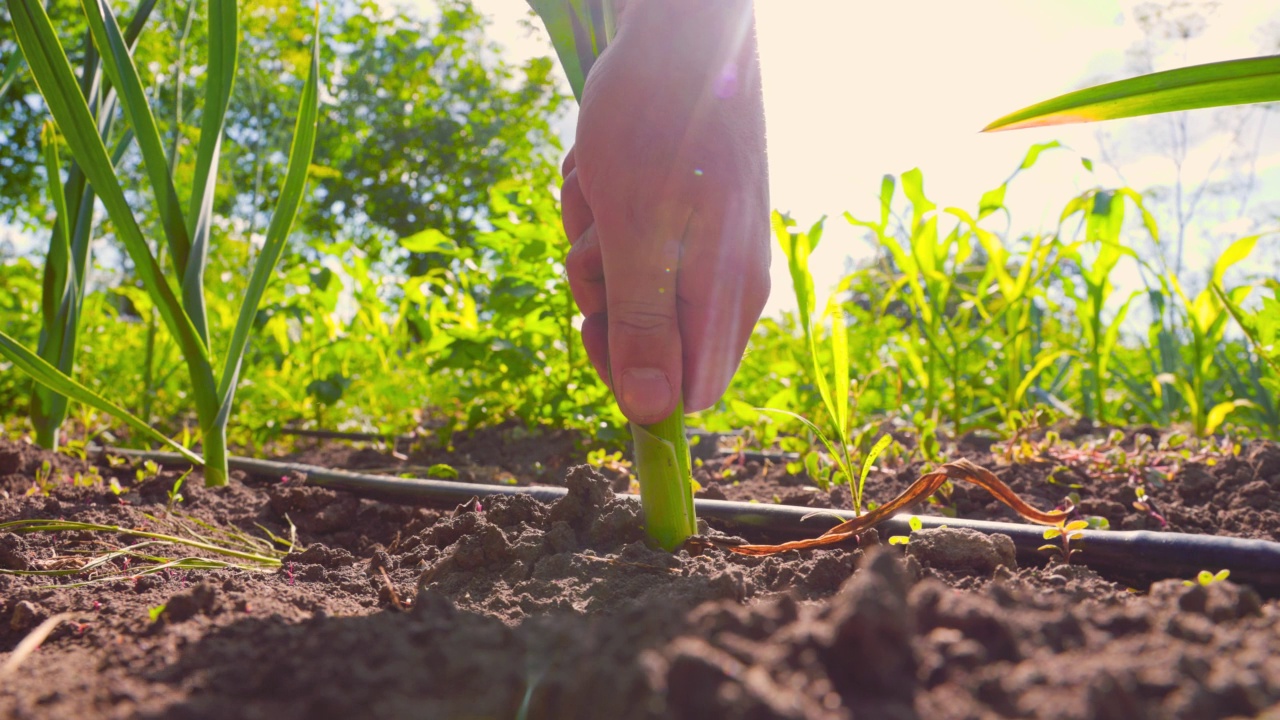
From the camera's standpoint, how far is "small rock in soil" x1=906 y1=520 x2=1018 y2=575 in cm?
94

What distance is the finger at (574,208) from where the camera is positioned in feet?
3.88

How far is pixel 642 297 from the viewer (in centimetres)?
90

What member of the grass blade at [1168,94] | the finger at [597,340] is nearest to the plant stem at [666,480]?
the finger at [597,340]

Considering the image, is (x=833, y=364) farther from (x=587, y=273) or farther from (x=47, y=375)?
(x=47, y=375)

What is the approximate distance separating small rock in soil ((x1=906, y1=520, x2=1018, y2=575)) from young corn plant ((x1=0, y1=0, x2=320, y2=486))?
128 cm

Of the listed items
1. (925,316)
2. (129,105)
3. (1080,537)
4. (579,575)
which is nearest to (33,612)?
(579,575)

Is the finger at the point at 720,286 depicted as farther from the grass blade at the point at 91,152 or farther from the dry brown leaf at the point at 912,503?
the grass blade at the point at 91,152

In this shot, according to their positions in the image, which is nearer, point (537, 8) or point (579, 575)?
point (579, 575)

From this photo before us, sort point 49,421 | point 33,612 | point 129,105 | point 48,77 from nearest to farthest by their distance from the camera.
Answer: point 33,612
point 48,77
point 129,105
point 49,421

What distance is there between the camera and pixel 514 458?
2297 mm

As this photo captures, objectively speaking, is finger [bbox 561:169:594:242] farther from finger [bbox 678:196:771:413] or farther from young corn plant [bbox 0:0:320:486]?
young corn plant [bbox 0:0:320:486]

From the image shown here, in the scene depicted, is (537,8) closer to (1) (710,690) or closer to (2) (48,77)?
(2) (48,77)

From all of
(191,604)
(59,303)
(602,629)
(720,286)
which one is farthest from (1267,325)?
(59,303)

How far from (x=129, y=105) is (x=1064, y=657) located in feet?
5.43
